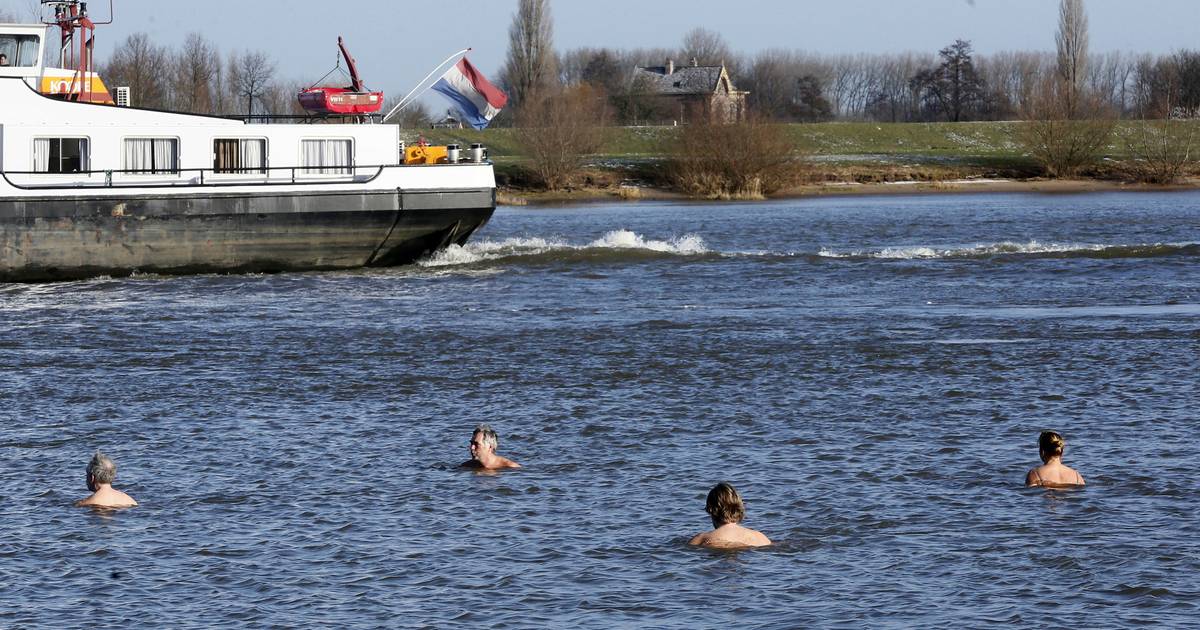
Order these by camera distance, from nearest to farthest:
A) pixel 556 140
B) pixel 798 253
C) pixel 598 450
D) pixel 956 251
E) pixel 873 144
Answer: pixel 598 450 < pixel 956 251 < pixel 798 253 < pixel 556 140 < pixel 873 144

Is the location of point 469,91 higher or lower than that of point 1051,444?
higher

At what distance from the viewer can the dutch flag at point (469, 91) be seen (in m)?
36.2

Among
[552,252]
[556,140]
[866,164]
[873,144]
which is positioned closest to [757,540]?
[552,252]

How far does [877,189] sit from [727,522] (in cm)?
6924

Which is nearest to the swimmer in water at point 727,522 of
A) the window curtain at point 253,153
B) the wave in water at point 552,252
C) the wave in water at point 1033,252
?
the window curtain at point 253,153

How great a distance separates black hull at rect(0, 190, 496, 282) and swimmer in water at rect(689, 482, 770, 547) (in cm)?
2187

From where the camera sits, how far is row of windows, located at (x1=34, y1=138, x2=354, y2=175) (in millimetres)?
31719

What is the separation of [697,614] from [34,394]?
1152cm

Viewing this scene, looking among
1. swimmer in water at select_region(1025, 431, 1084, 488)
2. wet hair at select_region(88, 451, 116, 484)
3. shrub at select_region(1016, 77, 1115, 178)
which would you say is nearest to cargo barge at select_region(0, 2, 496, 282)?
wet hair at select_region(88, 451, 116, 484)

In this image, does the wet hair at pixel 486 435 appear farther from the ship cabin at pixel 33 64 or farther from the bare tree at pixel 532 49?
the bare tree at pixel 532 49

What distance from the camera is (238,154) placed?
33.2 meters

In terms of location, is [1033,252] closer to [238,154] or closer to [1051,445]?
[238,154]

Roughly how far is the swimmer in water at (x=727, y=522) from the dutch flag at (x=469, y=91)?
83.2 ft

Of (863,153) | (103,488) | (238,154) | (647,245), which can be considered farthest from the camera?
(863,153)
